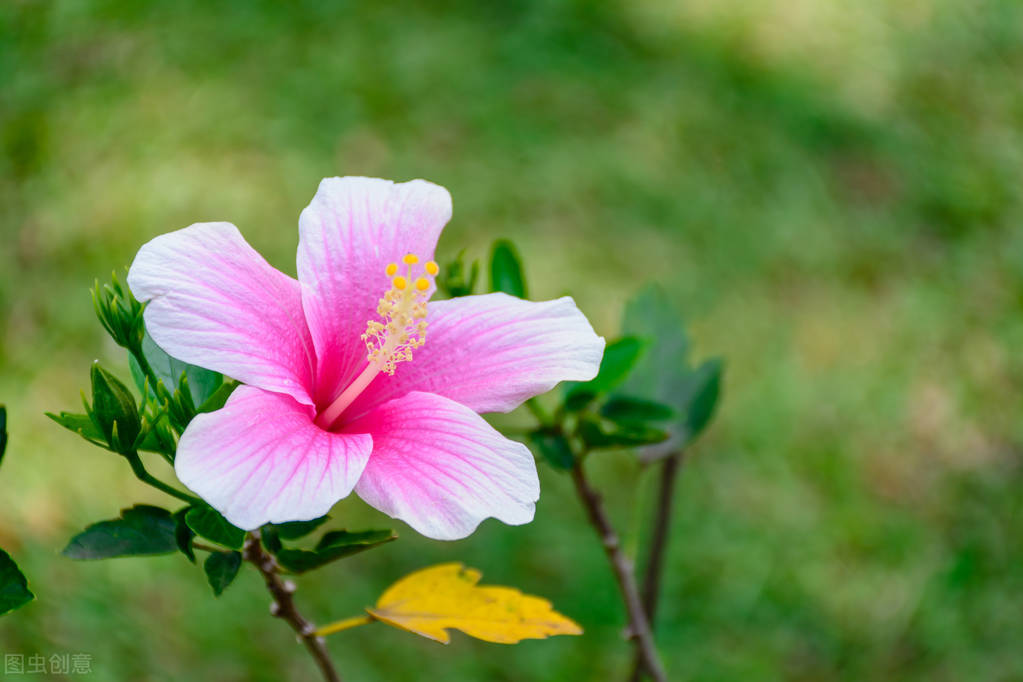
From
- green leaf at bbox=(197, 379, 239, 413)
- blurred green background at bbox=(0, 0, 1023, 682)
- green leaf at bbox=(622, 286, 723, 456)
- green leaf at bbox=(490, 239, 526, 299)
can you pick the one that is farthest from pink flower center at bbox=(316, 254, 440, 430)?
blurred green background at bbox=(0, 0, 1023, 682)

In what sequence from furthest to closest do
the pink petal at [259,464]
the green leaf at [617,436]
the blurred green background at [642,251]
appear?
the blurred green background at [642,251] → the green leaf at [617,436] → the pink petal at [259,464]

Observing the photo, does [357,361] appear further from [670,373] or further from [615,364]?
[670,373]

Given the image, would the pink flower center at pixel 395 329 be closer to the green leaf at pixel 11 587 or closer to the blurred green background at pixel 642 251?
the green leaf at pixel 11 587

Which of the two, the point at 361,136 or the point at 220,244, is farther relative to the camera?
the point at 361,136

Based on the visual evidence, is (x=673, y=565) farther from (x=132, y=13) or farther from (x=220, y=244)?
(x=132, y=13)

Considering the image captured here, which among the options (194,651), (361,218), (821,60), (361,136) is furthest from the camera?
(821,60)

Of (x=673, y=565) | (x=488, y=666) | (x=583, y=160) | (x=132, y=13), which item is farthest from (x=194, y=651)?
(x=132, y=13)

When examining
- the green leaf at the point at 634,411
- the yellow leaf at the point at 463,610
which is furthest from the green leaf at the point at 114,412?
the green leaf at the point at 634,411
